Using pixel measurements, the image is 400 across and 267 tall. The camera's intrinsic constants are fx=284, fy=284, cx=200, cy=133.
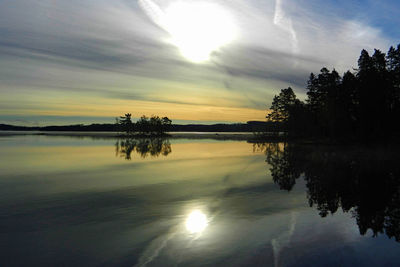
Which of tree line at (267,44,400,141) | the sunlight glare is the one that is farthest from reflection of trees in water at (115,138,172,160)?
tree line at (267,44,400,141)

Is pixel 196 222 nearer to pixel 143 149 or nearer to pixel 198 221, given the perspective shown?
pixel 198 221

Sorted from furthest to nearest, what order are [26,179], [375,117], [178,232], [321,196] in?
[375,117] → [26,179] → [321,196] → [178,232]

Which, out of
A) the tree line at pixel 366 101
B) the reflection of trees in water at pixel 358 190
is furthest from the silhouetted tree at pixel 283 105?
the reflection of trees in water at pixel 358 190

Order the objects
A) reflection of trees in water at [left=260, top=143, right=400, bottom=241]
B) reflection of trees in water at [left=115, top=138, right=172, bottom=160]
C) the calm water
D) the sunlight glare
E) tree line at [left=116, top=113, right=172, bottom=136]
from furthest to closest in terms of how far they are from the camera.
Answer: tree line at [left=116, top=113, right=172, bottom=136]
reflection of trees in water at [left=115, top=138, right=172, bottom=160]
reflection of trees in water at [left=260, top=143, right=400, bottom=241]
the sunlight glare
the calm water

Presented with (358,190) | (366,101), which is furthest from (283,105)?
(358,190)

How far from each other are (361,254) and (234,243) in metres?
4.22

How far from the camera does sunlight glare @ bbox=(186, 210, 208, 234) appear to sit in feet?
38.7

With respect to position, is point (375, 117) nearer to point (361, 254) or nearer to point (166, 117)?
point (361, 254)

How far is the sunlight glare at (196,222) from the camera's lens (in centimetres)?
1180

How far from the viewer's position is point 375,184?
21.3 metres

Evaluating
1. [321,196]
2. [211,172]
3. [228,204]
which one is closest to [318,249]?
[228,204]

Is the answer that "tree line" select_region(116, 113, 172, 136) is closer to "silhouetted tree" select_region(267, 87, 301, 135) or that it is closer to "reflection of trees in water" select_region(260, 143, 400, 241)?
"silhouetted tree" select_region(267, 87, 301, 135)

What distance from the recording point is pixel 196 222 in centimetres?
1277

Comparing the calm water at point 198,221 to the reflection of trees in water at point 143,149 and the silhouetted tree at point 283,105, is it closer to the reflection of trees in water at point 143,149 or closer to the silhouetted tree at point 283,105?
the reflection of trees in water at point 143,149
